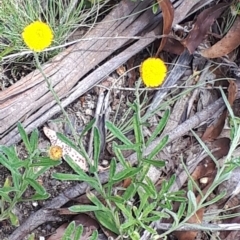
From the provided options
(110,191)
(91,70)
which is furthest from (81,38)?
(110,191)

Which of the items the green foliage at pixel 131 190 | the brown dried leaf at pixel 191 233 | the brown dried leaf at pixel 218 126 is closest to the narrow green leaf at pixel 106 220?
the green foliage at pixel 131 190

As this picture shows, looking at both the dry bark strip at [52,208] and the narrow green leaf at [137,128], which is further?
the dry bark strip at [52,208]

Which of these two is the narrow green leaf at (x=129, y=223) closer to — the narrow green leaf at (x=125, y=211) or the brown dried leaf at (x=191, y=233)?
the narrow green leaf at (x=125, y=211)

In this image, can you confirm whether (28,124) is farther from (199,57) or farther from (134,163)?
(199,57)

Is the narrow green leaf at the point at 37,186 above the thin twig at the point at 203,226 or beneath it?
above

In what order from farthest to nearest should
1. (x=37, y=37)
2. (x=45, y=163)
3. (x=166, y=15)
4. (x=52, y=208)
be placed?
1. (x=166, y=15)
2. (x=52, y=208)
3. (x=45, y=163)
4. (x=37, y=37)

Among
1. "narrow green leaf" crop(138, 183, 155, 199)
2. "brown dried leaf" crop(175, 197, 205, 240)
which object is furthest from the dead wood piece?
"brown dried leaf" crop(175, 197, 205, 240)

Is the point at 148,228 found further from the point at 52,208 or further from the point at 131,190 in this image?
the point at 52,208

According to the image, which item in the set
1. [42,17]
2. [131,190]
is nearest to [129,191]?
[131,190]
